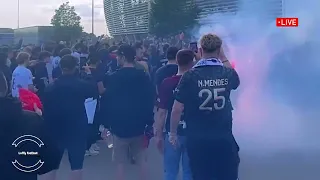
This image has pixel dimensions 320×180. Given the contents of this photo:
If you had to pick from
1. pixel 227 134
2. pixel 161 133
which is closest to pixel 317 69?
pixel 161 133

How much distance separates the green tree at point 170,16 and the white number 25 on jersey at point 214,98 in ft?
107

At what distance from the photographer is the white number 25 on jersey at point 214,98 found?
5.04 m

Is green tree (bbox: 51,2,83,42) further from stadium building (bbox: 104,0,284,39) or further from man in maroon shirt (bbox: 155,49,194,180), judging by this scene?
man in maroon shirt (bbox: 155,49,194,180)

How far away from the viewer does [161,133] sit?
6.58m

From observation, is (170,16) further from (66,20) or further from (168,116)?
(168,116)

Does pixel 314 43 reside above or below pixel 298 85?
above

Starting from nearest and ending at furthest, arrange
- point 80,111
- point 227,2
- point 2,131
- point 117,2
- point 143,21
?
point 2,131, point 80,111, point 227,2, point 143,21, point 117,2

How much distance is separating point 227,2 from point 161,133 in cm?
1160

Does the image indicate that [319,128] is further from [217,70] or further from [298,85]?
[217,70]

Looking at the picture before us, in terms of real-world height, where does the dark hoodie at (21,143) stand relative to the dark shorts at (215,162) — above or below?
above

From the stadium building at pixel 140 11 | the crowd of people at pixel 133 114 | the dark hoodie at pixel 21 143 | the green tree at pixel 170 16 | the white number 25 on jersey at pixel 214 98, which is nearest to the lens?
the dark hoodie at pixel 21 143

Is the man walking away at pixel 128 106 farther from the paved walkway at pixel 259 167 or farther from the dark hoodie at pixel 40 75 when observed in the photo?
Result: the dark hoodie at pixel 40 75

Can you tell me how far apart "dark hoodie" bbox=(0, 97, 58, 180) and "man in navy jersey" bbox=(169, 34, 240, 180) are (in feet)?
6.54

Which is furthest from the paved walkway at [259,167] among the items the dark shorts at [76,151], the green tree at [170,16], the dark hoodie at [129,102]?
the green tree at [170,16]
